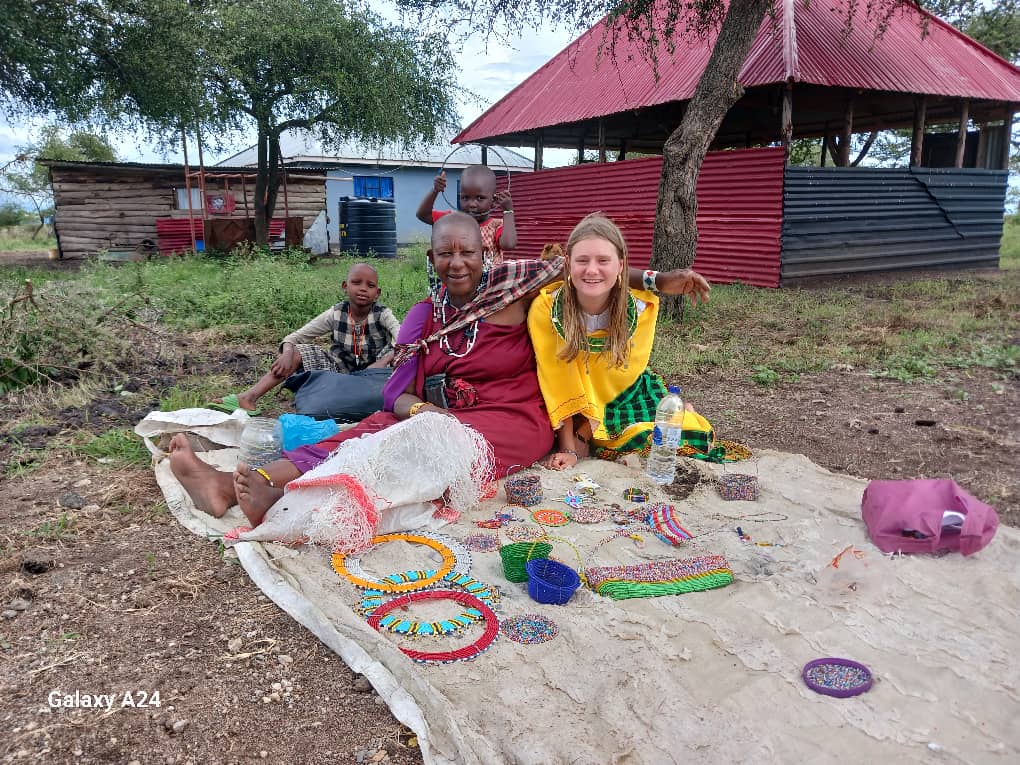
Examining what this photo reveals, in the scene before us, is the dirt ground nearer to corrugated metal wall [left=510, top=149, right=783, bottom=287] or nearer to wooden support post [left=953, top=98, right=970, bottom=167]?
corrugated metal wall [left=510, top=149, right=783, bottom=287]

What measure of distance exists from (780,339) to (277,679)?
6209mm

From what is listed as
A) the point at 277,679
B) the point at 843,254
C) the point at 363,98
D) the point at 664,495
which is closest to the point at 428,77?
the point at 363,98

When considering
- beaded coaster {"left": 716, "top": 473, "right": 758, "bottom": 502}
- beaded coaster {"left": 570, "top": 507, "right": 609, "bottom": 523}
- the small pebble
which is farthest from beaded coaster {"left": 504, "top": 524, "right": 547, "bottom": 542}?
the small pebble

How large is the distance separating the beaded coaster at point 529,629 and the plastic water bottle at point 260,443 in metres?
1.86

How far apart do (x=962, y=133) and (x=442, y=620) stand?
13709 millimetres

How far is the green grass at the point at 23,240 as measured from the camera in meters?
23.6

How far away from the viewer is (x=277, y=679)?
2.05 m

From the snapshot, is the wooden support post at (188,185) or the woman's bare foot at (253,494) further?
the wooden support post at (188,185)

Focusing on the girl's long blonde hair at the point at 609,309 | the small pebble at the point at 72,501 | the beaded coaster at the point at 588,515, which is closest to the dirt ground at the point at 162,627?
the small pebble at the point at 72,501

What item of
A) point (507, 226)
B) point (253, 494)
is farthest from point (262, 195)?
point (253, 494)

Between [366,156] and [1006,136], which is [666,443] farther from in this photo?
[366,156]

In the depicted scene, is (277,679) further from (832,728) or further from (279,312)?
(279,312)

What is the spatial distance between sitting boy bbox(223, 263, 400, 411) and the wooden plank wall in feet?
49.9

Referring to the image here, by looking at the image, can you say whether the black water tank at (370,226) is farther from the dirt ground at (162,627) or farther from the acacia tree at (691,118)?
the dirt ground at (162,627)
